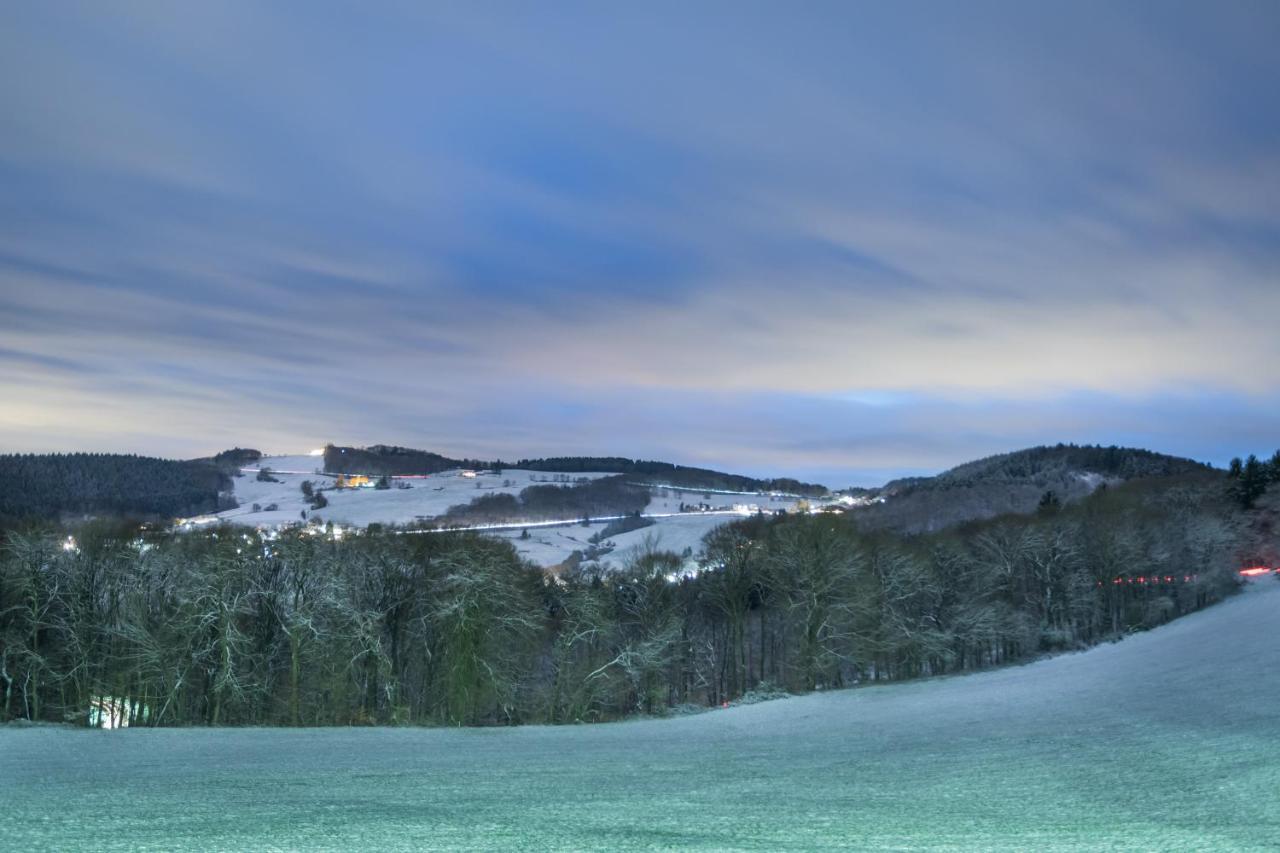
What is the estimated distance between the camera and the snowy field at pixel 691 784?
10375 mm

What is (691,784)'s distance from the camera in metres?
15.0

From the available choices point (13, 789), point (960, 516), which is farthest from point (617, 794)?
point (960, 516)

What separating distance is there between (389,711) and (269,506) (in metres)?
167

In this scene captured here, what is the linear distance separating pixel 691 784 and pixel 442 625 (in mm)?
31404

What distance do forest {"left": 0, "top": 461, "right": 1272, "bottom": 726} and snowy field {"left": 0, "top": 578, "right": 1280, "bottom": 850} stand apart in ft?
49.8

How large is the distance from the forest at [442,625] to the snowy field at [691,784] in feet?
49.8

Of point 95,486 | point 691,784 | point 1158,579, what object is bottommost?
point 1158,579

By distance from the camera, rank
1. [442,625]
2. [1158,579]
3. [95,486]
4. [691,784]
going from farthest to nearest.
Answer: [95,486], [1158,579], [442,625], [691,784]

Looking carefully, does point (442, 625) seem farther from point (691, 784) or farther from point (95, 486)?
point (95, 486)

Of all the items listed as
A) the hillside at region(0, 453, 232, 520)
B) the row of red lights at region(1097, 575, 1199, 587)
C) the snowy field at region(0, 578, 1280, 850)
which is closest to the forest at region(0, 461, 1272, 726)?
the row of red lights at region(1097, 575, 1199, 587)

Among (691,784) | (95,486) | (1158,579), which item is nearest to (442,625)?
(691,784)

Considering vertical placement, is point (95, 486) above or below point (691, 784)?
above

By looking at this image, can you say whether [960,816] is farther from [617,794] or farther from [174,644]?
[174,644]

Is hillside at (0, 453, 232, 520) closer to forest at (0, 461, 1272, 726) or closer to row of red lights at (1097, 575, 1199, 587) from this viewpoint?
forest at (0, 461, 1272, 726)
